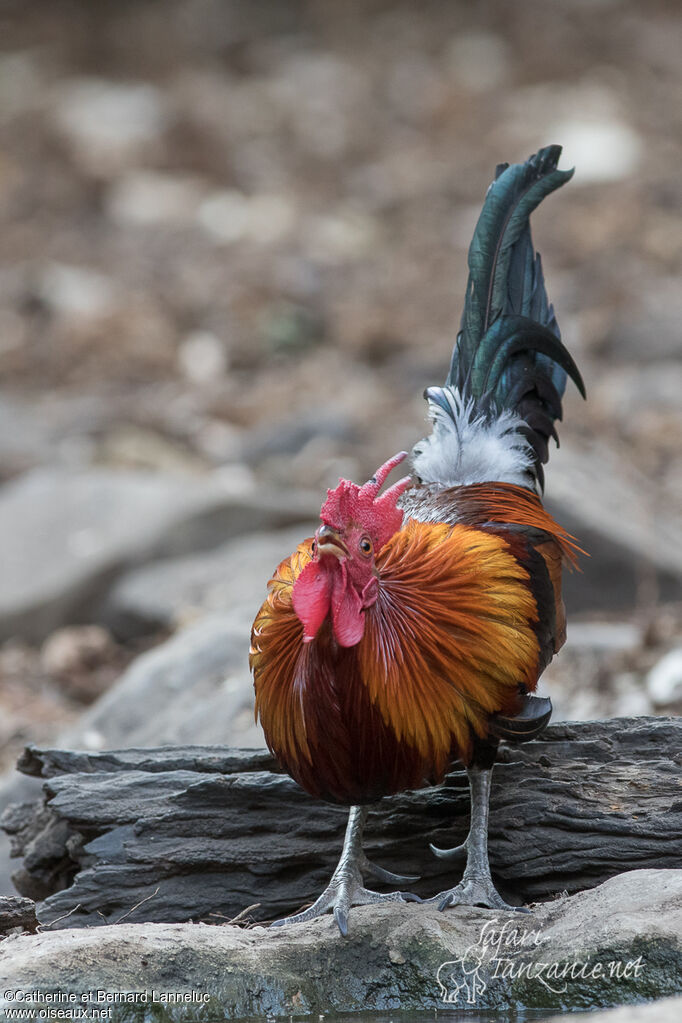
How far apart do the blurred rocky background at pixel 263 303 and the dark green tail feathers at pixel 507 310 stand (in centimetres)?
190

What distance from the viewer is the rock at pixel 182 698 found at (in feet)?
19.4

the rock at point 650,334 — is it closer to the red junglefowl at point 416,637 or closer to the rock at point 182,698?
the rock at point 182,698

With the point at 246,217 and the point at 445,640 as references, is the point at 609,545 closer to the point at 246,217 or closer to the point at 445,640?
the point at 445,640

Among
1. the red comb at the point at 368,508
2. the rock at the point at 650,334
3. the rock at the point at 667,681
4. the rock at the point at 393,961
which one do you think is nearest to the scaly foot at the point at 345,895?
the rock at the point at 393,961

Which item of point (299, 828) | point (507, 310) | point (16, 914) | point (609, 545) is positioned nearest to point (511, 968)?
point (299, 828)

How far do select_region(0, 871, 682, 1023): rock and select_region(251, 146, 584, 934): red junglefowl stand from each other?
0.64 feet

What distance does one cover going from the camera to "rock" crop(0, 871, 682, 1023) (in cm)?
340

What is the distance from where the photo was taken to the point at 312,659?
373 centimetres

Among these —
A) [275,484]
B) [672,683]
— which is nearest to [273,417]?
[275,484]

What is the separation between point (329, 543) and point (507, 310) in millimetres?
1713

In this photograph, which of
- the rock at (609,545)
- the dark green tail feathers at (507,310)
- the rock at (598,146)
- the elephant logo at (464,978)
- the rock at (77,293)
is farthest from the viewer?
the rock at (598,146)

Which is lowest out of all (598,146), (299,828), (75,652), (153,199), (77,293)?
(299,828)

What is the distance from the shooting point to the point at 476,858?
4.10m

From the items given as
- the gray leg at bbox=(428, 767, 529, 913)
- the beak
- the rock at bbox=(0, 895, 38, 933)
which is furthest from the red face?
the rock at bbox=(0, 895, 38, 933)
